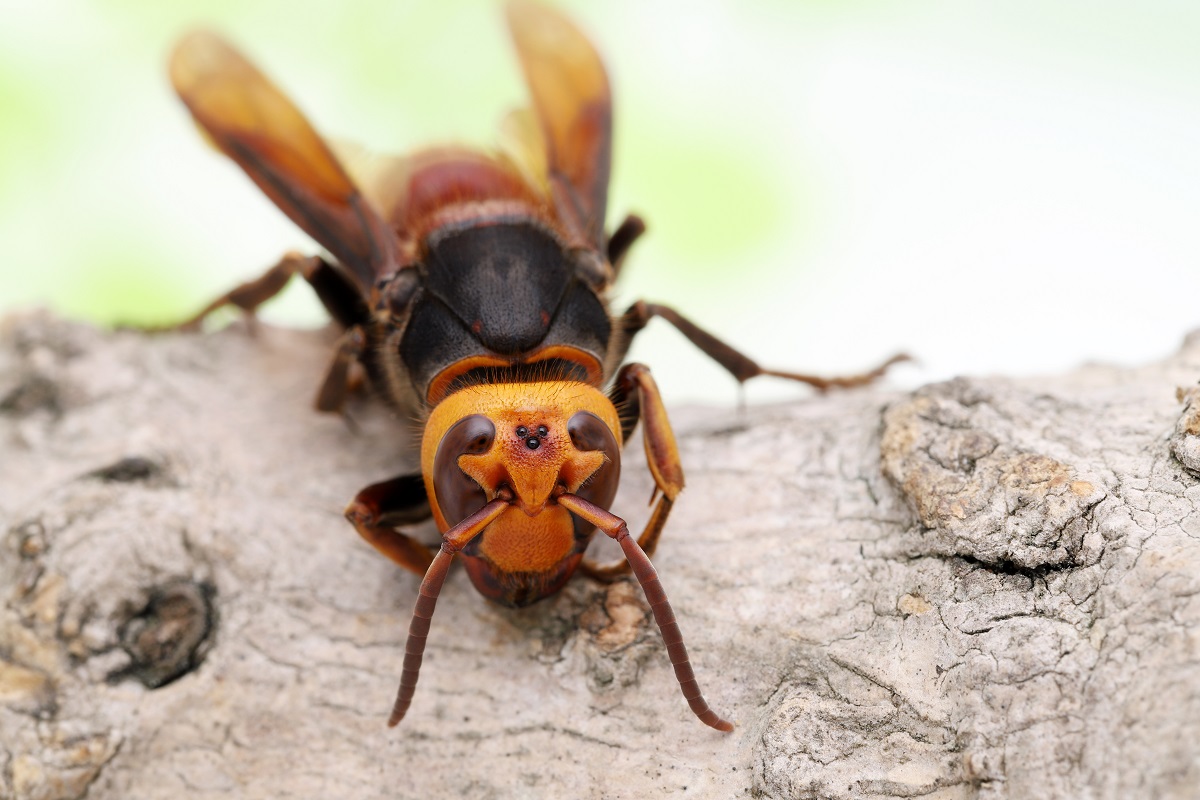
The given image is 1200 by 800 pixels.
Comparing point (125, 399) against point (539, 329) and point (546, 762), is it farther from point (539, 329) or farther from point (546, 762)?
point (546, 762)

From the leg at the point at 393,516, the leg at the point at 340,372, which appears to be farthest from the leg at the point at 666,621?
the leg at the point at 340,372

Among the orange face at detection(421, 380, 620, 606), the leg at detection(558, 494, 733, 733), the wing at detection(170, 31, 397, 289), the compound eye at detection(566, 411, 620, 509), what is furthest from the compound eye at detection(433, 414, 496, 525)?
the wing at detection(170, 31, 397, 289)

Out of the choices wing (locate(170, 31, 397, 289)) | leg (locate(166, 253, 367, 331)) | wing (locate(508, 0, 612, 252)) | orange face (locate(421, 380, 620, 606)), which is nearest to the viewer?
orange face (locate(421, 380, 620, 606))

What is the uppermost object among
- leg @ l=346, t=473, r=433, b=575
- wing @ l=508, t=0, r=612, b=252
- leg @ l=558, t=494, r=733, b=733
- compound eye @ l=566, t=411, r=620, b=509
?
wing @ l=508, t=0, r=612, b=252

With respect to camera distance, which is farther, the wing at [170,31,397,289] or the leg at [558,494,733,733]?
the wing at [170,31,397,289]

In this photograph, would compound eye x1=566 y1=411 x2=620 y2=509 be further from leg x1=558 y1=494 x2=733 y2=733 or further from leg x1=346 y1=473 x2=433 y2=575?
leg x1=346 y1=473 x2=433 y2=575

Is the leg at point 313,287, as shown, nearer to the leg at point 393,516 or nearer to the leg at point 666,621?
the leg at point 393,516

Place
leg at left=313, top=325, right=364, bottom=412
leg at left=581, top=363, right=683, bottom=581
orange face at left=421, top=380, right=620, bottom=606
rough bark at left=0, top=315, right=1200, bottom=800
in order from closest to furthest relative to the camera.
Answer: rough bark at left=0, top=315, right=1200, bottom=800
orange face at left=421, top=380, right=620, bottom=606
leg at left=581, top=363, right=683, bottom=581
leg at left=313, top=325, right=364, bottom=412

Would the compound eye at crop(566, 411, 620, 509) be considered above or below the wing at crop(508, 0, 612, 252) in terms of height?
below
